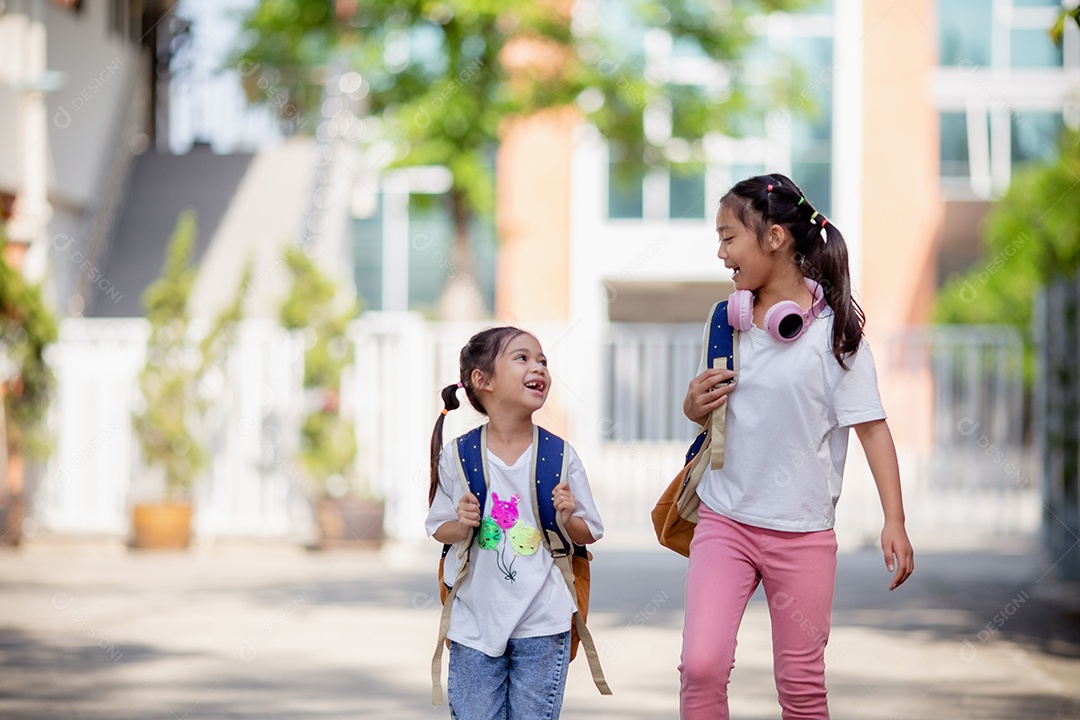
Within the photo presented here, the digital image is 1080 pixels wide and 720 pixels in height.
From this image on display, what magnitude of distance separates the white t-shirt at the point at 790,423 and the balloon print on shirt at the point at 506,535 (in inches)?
18.8

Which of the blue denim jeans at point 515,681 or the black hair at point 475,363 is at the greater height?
the black hair at point 475,363

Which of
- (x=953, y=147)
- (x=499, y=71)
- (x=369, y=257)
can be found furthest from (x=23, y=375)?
(x=953, y=147)

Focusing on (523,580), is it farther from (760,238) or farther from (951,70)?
(951,70)

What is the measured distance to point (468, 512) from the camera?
3465mm

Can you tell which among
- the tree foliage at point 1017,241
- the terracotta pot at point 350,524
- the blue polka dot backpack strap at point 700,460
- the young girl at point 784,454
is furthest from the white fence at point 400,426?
the young girl at point 784,454

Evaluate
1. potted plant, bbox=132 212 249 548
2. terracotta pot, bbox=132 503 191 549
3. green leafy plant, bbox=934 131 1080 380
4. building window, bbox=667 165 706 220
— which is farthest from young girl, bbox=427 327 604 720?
building window, bbox=667 165 706 220

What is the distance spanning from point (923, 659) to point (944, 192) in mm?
22583

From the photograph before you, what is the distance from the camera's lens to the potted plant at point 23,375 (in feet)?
39.7

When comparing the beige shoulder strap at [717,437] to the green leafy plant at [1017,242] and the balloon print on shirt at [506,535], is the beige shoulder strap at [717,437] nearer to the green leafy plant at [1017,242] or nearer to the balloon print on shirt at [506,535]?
the balloon print on shirt at [506,535]

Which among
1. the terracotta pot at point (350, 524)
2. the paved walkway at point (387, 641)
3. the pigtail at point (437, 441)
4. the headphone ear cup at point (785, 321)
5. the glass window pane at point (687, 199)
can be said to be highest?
the glass window pane at point (687, 199)

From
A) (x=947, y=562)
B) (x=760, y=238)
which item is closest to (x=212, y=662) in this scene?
(x=760, y=238)

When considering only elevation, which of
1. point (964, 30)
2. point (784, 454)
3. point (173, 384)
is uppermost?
point (964, 30)

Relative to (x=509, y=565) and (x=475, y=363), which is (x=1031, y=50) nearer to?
(x=475, y=363)

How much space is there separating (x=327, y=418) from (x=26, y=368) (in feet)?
8.41
